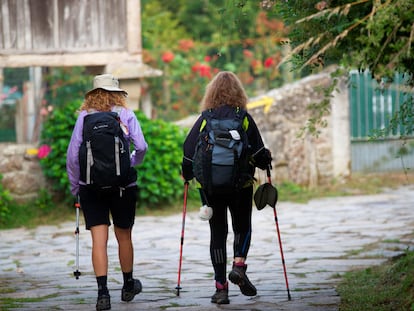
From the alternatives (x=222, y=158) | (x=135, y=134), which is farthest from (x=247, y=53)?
(x=222, y=158)

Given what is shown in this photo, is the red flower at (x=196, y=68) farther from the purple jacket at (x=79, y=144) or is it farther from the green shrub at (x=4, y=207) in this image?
the purple jacket at (x=79, y=144)

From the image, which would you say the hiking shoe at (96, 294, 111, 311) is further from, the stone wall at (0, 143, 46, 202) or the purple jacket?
the stone wall at (0, 143, 46, 202)

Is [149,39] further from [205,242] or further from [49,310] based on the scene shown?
[49,310]

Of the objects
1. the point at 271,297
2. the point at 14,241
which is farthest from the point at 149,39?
the point at 271,297

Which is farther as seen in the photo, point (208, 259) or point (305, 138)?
point (305, 138)

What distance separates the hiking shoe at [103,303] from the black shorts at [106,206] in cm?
50

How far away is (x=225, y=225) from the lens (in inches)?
→ 291

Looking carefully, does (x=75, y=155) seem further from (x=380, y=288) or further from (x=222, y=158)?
(x=380, y=288)

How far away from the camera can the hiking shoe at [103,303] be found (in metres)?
6.96

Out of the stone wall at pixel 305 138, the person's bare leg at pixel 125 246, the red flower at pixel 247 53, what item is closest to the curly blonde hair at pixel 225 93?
the person's bare leg at pixel 125 246

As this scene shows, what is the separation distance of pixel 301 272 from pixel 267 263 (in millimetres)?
731

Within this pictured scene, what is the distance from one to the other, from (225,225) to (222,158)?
604mm

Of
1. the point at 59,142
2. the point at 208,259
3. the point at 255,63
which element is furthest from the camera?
the point at 255,63

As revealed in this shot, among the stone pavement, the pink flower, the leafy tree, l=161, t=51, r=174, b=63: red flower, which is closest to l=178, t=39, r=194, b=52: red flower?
l=161, t=51, r=174, b=63: red flower
